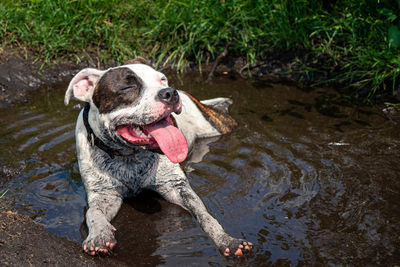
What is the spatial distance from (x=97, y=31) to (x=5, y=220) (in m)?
4.84

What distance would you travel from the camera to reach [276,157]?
185 inches

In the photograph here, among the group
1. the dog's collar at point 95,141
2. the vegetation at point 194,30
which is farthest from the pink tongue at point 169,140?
the vegetation at point 194,30

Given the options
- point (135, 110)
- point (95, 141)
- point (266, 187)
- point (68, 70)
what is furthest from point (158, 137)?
point (68, 70)

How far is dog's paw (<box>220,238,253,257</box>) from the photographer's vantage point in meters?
3.14

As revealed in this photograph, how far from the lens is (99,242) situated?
3.17 m

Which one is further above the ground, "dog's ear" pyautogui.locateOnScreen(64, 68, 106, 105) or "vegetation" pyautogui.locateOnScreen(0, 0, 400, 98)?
"dog's ear" pyautogui.locateOnScreen(64, 68, 106, 105)

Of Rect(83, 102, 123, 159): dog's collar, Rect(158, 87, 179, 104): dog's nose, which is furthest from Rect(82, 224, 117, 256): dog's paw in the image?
Rect(158, 87, 179, 104): dog's nose

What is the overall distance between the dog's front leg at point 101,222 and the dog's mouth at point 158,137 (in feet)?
2.04

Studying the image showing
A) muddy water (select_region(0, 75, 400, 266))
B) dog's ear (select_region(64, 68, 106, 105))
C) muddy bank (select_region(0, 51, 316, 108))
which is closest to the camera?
muddy water (select_region(0, 75, 400, 266))

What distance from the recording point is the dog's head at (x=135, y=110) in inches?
133

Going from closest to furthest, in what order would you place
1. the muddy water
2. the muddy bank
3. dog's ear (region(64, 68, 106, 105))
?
1. the muddy water
2. dog's ear (region(64, 68, 106, 105))
3. the muddy bank

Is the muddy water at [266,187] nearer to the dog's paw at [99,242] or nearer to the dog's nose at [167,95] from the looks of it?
the dog's paw at [99,242]

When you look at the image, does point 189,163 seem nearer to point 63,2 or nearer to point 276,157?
point 276,157

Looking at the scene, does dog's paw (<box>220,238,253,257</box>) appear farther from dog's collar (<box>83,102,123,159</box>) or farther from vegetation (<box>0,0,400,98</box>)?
vegetation (<box>0,0,400,98</box>)
